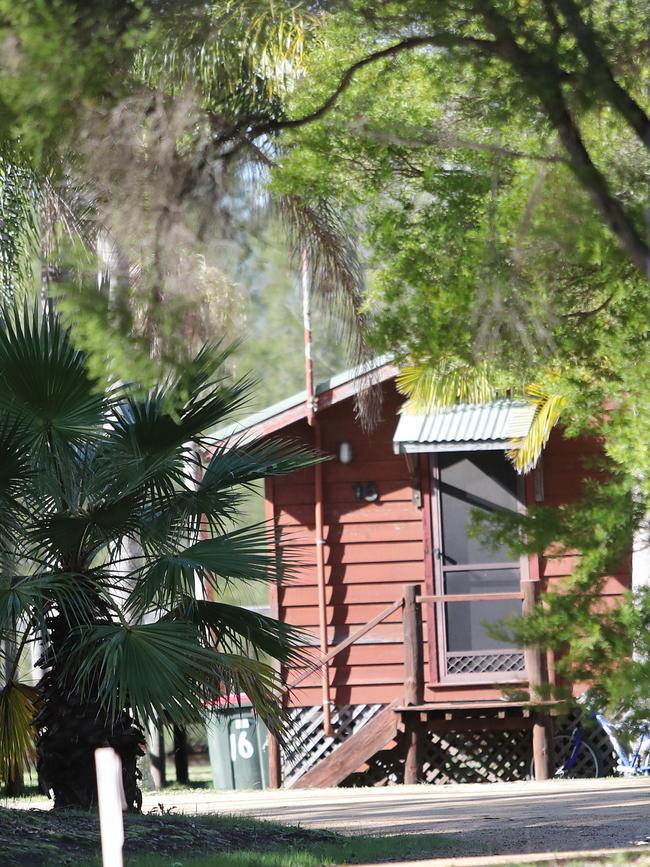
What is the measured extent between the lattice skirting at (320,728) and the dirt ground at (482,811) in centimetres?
112

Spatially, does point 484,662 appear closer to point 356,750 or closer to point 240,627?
point 356,750

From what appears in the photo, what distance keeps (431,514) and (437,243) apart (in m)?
7.27

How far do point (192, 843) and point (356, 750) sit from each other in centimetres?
587

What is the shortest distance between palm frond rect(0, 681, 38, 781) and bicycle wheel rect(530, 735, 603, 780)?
653 cm

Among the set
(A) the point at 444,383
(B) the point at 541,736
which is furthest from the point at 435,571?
(A) the point at 444,383

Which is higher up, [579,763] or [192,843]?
[192,843]

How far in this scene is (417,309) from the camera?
736cm

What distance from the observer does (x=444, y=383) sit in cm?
881

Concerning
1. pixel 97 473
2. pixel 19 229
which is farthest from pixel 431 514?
pixel 97 473

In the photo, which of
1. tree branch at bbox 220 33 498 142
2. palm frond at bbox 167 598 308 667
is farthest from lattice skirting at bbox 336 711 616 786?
tree branch at bbox 220 33 498 142

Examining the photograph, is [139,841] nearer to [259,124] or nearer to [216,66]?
[259,124]

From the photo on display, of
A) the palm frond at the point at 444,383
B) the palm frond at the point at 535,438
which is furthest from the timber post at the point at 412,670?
the palm frond at the point at 444,383

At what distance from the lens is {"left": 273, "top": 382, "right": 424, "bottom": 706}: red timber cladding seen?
586 inches

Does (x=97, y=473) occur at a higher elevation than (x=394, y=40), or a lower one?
lower
